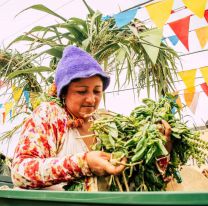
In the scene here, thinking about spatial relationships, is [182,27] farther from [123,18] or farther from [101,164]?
[101,164]

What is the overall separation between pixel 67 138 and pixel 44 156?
0.44 ft

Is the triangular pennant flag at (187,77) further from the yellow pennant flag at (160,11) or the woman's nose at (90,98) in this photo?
the woman's nose at (90,98)

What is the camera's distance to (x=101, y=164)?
116 cm

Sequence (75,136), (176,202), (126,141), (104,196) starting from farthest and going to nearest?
1. (75,136)
2. (126,141)
3. (104,196)
4. (176,202)

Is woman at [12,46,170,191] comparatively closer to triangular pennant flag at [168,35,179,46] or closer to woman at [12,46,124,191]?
woman at [12,46,124,191]

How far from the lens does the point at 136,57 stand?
2934mm

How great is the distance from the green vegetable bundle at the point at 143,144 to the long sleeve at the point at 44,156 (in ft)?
0.38

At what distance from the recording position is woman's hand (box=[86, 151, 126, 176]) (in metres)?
1.11

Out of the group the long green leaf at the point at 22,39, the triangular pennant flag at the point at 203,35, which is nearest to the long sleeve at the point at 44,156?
the long green leaf at the point at 22,39

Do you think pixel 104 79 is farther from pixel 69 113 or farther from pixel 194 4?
pixel 194 4

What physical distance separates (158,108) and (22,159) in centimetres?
54

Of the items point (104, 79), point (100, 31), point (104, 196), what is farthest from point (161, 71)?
point (104, 196)

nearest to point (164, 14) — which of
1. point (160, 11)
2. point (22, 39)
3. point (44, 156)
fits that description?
point (160, 11)

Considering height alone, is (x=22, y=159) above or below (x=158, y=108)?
below
